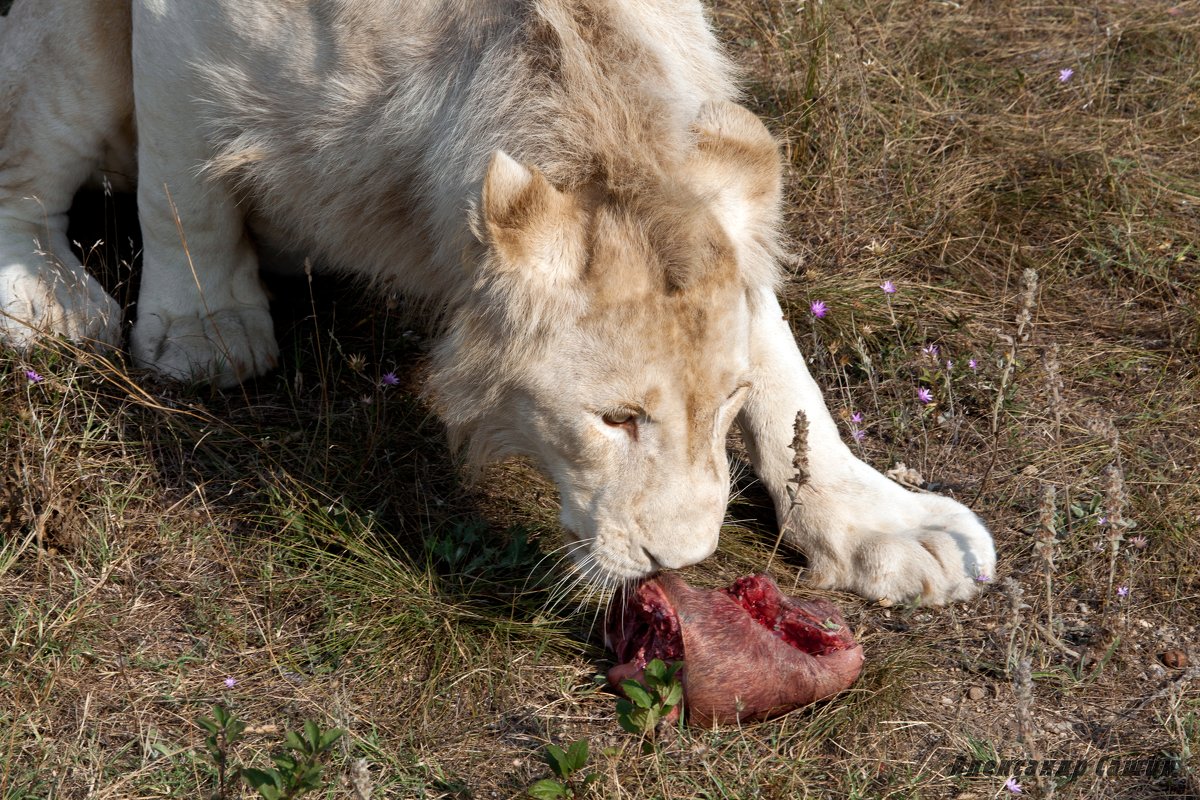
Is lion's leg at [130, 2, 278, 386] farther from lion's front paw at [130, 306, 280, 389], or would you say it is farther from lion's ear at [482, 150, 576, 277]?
lion's ear at [482, 150, 576, 277]

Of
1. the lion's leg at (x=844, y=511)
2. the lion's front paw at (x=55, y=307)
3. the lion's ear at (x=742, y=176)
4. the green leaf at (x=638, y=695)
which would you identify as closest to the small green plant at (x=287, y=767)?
the green leaf at (x=638, y=695)

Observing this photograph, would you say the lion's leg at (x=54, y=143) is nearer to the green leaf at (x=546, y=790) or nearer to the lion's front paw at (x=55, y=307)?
the lion's front paw at (x=55, y=307)

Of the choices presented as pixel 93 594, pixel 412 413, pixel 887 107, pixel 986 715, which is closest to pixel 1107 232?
pixel 887 107

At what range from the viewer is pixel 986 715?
2910 millimetres

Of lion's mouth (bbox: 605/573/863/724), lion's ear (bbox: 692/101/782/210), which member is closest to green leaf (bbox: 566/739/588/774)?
lion's mouth (bbox: 605/573/863/724)

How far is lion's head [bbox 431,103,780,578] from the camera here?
2.57 metres

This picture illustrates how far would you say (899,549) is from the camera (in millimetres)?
3230

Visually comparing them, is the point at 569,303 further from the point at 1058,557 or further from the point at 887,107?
the point at 887,107

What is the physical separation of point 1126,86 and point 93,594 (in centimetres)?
410

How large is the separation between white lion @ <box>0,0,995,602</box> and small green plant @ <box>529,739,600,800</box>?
419mm

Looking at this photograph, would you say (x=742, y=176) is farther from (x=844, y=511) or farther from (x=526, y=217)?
(x=844, y=511)

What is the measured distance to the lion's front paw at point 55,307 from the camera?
361cm

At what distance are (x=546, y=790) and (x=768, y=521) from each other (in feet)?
4.07

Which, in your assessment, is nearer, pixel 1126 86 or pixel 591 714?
pixel 591 714
